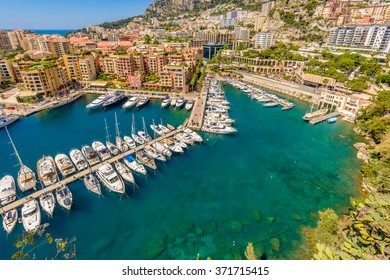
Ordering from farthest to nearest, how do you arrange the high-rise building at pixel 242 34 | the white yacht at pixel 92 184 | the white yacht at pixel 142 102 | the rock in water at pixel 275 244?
the high-rise building at pixel 242 34
the white yacht at pixel 142 102
the white yacht at pixel 92 184
the rock in water at pixel 275 244

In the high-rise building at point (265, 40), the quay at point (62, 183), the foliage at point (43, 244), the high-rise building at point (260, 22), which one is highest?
the high-rise building at point (260, 22)

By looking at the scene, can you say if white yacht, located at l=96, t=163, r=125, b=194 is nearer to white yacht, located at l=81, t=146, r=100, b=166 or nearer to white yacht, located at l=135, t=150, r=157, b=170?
white yacht, located at l=81, t=146, r=100, b=166

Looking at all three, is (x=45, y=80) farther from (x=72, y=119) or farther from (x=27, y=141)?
(x=27, y=141)

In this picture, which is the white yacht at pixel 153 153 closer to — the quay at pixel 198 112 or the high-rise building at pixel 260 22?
the quay at pixel 198 112

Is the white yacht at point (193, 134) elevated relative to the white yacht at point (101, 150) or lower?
elevated

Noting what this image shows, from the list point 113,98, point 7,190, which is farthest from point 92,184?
point 113,98

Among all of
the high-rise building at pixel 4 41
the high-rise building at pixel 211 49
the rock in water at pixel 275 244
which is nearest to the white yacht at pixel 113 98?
the rock in water at pixel 275 244

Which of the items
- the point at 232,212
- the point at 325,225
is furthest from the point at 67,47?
the point at 325,225
